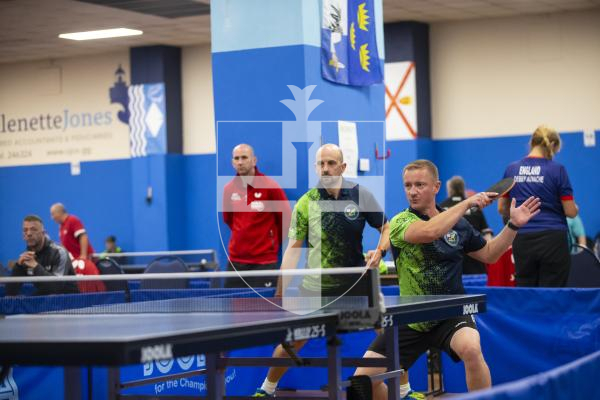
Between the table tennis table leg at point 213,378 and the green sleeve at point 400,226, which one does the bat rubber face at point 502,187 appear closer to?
the green sleeve at point 400,226

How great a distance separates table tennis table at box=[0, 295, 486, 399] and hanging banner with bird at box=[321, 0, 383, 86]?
349 cm

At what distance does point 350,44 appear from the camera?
851cm

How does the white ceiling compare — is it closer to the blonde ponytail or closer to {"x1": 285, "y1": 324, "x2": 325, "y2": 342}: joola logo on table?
the blonde ponytail

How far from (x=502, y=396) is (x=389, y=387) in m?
2.44

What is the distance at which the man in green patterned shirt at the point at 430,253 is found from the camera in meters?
5.35

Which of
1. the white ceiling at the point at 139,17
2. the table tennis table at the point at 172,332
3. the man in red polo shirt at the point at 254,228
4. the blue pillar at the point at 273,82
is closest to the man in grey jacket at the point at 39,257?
the man in red polo shirt at the point at 254,228

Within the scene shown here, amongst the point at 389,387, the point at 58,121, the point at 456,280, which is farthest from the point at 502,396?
the point at 58,121

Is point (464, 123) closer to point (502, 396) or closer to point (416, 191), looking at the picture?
point (416, 191)

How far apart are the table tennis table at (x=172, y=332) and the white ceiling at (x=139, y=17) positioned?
982 centimetres

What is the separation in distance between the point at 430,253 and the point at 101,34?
11.8m

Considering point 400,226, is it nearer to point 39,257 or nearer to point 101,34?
point 39,257

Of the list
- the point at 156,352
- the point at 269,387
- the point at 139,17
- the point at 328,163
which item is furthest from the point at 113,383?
the point at 139,17

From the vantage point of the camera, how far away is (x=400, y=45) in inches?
634

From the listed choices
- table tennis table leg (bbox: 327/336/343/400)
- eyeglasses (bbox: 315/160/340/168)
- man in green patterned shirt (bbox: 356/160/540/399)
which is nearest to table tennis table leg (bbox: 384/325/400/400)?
man in green patterned shirt (bbox: 356/160/540/399)
